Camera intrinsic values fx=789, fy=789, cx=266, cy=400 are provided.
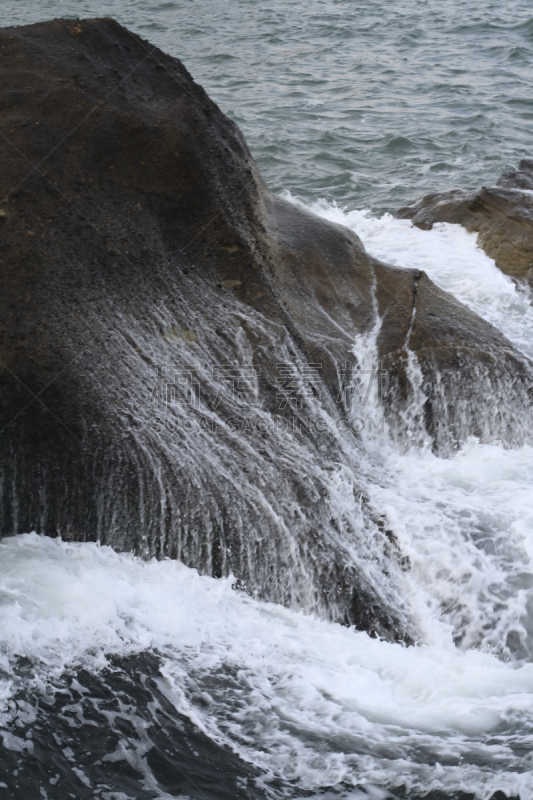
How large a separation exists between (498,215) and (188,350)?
5.04 m

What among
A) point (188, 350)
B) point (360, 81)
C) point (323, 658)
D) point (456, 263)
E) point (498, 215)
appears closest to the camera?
point (323, 658)

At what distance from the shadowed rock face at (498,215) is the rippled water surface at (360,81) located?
95cm

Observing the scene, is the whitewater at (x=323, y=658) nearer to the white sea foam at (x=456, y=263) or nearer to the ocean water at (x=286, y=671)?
the ocean water at (x=286, y=671)

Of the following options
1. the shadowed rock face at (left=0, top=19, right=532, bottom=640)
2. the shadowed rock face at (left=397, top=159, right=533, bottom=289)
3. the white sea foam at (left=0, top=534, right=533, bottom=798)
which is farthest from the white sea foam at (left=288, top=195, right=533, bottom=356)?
the white sea foam at (left=0, top=534, right=533, bottom=798)

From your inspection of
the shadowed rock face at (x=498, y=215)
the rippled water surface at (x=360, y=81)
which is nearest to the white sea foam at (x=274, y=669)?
the shadowed rock face at (x=498, y=215)

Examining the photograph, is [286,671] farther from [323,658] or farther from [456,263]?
[456,263]

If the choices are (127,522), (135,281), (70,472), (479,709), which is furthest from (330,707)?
(135,281)

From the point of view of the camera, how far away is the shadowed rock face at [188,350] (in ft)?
14.1

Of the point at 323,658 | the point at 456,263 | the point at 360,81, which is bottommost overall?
the point at 323,658

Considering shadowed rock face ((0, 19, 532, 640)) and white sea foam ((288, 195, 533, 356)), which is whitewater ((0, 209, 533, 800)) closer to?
shadowed rock face ((0, 19, 532, 640))

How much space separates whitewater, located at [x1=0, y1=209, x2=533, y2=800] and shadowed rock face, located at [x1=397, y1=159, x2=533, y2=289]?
11.9 feet

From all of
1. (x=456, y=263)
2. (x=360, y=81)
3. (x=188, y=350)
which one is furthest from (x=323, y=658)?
(x=360, y=81)

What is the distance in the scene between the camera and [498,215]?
852 centimetres

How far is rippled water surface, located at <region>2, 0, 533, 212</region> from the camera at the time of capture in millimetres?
11109
